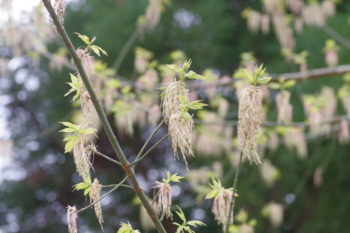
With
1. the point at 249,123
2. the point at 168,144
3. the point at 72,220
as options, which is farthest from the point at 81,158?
the point at 168,144

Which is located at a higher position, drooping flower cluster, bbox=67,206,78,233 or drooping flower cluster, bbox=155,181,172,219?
drooping flower cluster, bbox=155,181,172,219

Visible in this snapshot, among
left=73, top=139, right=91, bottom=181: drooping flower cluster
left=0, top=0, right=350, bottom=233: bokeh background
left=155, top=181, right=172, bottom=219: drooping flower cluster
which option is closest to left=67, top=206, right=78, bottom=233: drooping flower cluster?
left=73, top=139, right=91, bottom=181: drooping flower cluster

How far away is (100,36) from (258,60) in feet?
6.21

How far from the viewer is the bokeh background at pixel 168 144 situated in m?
5.82

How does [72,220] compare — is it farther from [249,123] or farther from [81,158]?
[249,123]

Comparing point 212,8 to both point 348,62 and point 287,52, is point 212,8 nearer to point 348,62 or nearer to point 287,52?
point 348,62

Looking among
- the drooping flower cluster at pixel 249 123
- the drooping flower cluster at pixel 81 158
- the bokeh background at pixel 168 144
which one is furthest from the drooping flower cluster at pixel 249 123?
the bokeh background at pixel 168 144

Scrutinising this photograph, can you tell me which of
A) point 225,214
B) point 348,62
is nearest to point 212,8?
point 348,62

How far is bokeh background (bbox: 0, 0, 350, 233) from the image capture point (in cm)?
582

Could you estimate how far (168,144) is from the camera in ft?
24.1

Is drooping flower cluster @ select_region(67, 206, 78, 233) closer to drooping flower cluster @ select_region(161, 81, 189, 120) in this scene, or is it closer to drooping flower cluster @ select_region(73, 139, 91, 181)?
drooping flower cluster @ select_region(73, 139, 91, 181)

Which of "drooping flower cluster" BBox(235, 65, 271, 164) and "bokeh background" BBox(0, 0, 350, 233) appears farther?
"bokeh background" BBox(0, 0, 350, 233)

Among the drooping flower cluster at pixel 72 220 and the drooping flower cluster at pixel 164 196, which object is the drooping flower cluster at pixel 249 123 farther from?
the drooping flower cluster at pixel 72 220

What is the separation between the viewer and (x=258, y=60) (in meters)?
6.82
